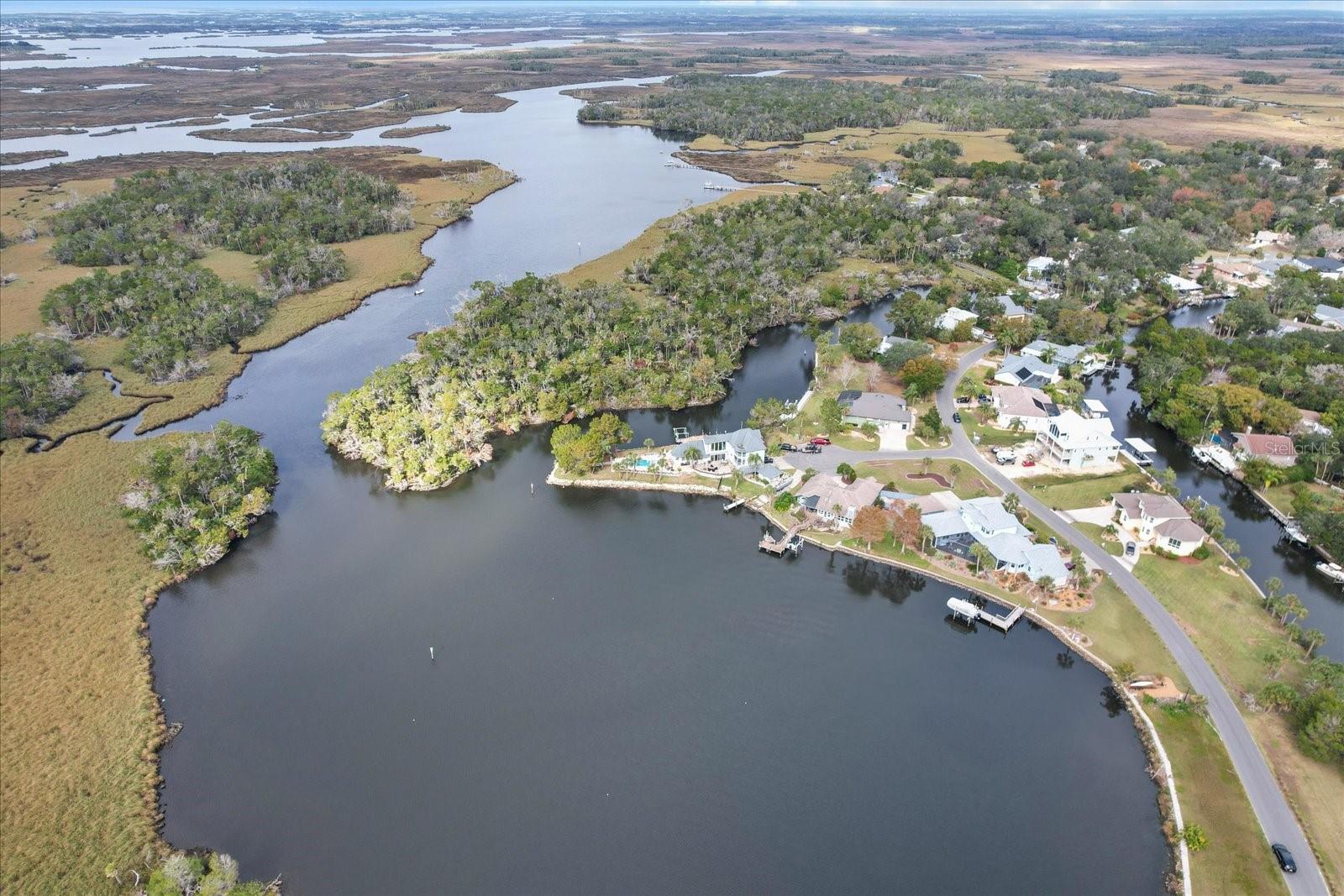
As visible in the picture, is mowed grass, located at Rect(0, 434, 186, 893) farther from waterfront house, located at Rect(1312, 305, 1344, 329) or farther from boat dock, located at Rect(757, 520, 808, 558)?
waterfront house, located at Rect(1312, 305, 1344, 329)

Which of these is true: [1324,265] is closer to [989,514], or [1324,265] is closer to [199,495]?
[989,514]

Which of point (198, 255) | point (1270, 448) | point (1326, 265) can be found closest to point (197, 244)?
point (198, 255)

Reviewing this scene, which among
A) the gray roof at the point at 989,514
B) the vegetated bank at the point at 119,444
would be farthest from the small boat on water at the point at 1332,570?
the vegetated bank at the point at 119,444

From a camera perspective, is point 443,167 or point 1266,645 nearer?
point 1266,645

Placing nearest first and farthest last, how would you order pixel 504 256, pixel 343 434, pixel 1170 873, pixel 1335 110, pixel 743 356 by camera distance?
pixel 1170 873 < pixel 343 434 < pixel 743 356 < pixel 504 256 < pixel 1335 110

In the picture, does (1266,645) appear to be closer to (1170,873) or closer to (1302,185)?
(1170,873)

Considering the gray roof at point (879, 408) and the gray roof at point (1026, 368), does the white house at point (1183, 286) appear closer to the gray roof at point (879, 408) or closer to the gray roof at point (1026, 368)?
the gray roof at point (1026, 368)

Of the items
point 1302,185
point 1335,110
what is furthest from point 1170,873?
point 1335,110

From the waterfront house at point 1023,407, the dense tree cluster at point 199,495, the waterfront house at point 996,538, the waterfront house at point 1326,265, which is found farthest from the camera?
the waterfront house at point 1326,265
